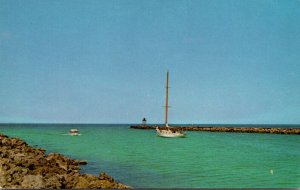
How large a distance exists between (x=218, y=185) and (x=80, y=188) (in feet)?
13.6

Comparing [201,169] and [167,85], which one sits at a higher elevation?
[167,85]

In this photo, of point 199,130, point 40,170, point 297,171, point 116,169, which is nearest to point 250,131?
point 199,130

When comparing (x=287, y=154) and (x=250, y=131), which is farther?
(x=250, y=131)

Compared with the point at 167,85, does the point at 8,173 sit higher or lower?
lower

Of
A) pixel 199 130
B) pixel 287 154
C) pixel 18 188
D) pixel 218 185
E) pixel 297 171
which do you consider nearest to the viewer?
pixel 18 188

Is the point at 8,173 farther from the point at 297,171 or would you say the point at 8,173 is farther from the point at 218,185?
the point at 297,171

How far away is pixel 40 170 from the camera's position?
9.42 meters

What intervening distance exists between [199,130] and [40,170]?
4738 centimetres

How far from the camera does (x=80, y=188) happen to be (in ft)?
27.4

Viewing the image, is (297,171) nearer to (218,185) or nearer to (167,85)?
(218,185)

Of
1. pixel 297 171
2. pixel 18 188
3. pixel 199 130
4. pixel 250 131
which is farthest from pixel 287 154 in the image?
pixel 199 130

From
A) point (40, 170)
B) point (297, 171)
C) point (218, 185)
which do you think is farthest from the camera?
point (297, 171)

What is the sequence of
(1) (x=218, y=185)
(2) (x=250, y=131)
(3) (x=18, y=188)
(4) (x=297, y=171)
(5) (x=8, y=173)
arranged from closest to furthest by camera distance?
(3) (x=18, y=188) → (5) (x=8, y=173) → (1) (x=218, y=185) → (4) (x=297, y=171) → (2) (x=250, y=131)

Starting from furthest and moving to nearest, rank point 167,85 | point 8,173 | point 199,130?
point 199,130, point 167,85, point 8,173
